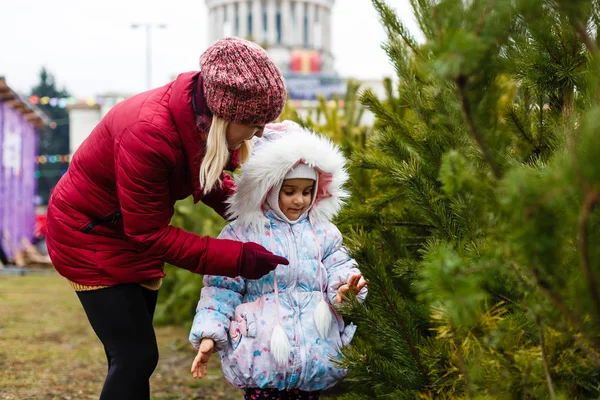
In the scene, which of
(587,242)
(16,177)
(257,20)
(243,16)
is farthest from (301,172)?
(243,16)

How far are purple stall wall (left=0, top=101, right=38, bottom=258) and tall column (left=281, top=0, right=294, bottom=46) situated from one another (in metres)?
49.0

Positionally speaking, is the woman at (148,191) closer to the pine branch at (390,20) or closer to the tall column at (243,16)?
the pine branch at (390,20)

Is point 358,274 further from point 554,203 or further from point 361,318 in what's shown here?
point 554,203

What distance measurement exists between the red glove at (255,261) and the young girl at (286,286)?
0.15 metres

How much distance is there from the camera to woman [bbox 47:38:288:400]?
212 cm

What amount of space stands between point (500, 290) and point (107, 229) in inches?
50.1

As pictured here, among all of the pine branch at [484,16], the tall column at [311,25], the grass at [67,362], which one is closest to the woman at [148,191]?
the pine branch at [484,16]

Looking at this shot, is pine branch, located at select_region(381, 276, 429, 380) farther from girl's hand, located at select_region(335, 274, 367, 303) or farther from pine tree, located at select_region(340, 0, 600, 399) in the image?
girl's hand, located at select_region(335, 274, 367, 303)

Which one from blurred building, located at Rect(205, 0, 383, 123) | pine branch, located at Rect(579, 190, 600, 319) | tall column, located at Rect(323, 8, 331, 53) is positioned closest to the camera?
pine branch, located at Rect(579, 190, 600, 319)

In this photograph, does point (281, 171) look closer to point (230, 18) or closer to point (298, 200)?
point (298, 200)

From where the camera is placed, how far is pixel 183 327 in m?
6.49

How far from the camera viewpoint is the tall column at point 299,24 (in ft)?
223

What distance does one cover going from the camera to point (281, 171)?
2.44m

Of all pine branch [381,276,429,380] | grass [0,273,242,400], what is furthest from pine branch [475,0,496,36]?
grass [0,273,242,400]
